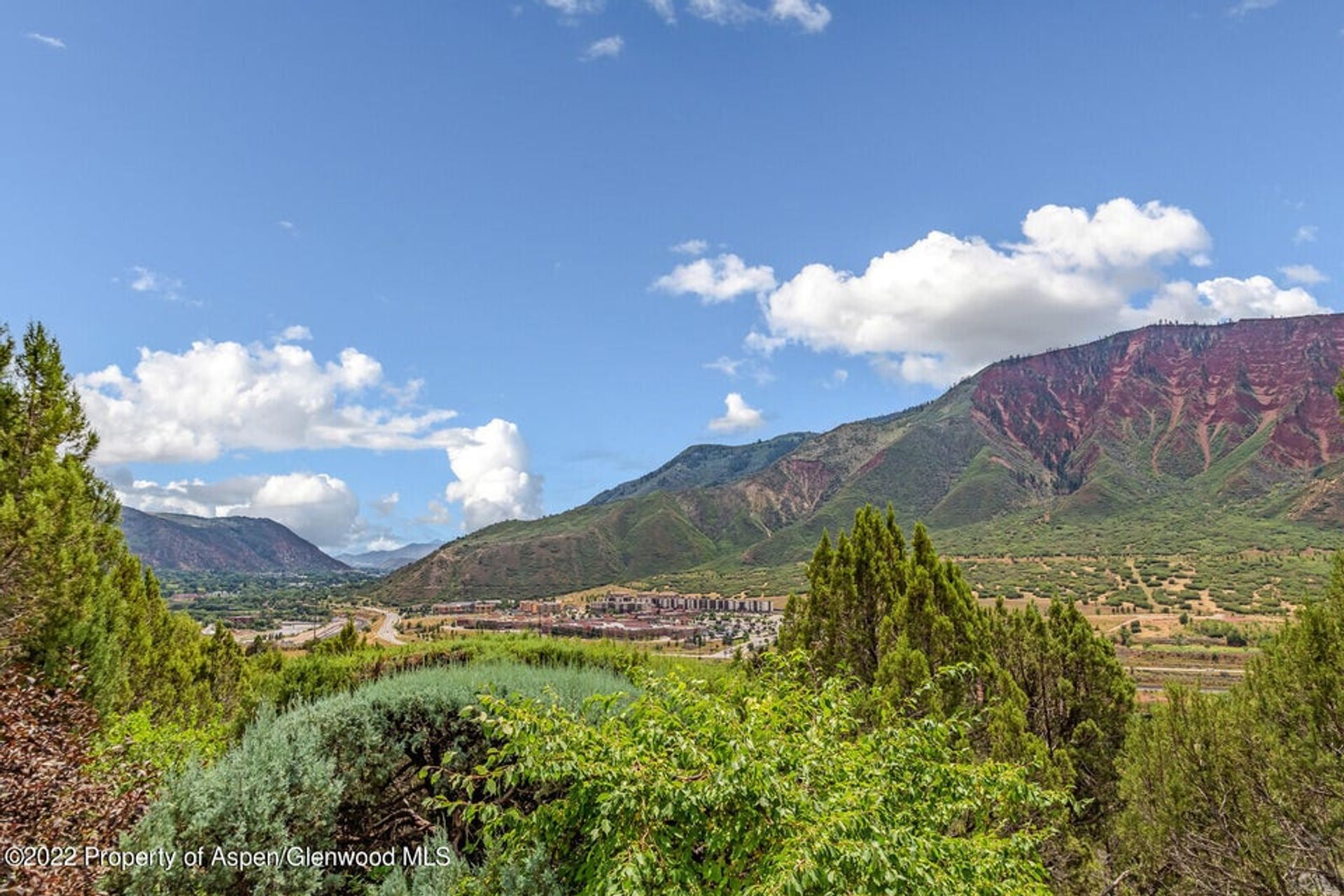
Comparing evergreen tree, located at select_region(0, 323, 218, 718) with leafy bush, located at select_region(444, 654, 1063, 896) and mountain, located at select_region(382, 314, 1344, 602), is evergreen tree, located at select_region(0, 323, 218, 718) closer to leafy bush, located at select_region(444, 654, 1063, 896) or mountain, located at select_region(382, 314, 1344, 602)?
leafy bush, located at select_region(444, 654, 1063, 896)

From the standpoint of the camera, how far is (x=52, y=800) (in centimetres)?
459

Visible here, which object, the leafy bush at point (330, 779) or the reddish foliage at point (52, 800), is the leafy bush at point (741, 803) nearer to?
the leafy bush at point (330, 779)

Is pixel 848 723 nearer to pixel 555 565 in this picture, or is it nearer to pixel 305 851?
pixel 305 851

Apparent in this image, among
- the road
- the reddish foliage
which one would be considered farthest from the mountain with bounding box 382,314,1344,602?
the reddish foliage

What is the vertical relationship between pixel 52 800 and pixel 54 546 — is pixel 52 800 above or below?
below

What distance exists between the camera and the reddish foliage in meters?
3.92

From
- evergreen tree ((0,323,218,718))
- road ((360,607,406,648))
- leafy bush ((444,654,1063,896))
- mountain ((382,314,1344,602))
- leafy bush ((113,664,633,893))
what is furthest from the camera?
mountain ((382,314,1344,602))

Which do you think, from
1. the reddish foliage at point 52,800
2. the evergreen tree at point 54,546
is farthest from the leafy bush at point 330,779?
the evergreen tree at point 54,546

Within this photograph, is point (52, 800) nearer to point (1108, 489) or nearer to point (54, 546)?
point (54, 546)

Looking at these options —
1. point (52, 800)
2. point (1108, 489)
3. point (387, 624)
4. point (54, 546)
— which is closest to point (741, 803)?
point (52, 800)

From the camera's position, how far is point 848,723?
5031 millimetres

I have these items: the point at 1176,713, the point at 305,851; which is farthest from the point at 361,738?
the point at 1176,713

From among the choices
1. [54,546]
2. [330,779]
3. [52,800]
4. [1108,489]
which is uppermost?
[54,546]

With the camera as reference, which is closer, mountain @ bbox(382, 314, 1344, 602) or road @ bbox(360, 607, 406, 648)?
road @ bbox(360, 607, 406, 648)
